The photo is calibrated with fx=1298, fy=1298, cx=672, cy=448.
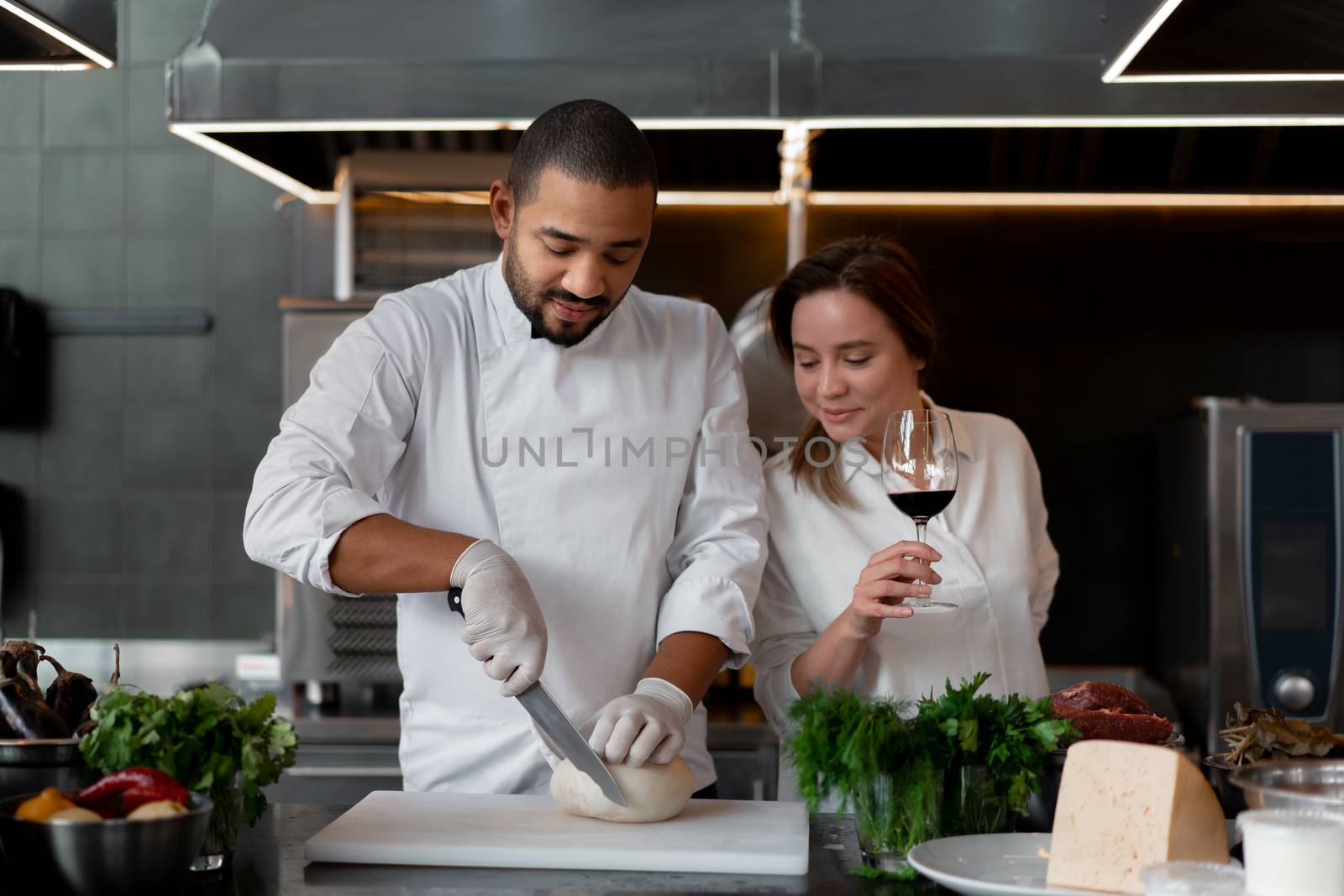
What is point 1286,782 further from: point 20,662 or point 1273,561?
point 1273,561

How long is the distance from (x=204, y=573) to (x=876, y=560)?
2.43 m

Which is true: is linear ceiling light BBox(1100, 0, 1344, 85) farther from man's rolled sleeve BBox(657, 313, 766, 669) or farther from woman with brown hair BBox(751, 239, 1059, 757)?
man's rolled sleeve BBox(657, 313, 766, 669)

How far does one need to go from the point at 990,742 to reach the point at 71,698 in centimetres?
87

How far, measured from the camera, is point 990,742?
3.92ft

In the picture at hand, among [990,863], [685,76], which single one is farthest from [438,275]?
[990,863]

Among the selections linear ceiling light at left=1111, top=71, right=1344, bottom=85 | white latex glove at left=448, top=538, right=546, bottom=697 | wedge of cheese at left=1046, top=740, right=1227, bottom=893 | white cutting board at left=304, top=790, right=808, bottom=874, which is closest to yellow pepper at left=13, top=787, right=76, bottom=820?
white cutting board at left=304, top=790, right=808, bottom=874

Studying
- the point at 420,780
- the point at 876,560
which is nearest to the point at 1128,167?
the point at 876,560

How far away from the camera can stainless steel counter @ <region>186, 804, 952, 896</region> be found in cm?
116

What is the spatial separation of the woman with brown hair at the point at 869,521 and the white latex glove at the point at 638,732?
32 cm

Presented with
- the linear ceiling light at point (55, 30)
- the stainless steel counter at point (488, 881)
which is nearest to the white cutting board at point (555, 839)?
the stainless steel counter at point (488, 881)

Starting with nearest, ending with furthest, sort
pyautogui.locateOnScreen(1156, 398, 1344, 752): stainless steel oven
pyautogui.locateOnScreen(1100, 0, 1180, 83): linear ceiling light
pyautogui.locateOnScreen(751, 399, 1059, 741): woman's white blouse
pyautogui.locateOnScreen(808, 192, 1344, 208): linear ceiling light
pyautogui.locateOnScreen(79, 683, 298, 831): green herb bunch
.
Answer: pyautogui.locateOnScreen(79, 683, 298, 831): green herb bunch → pyautogui.locateOnScreen(1100, 0, 1180, 83): linear ceiling light → pyautogui.locateOnScreen(751, 399, 1059, 741): woman's white blouse → pyautogui.locateOnScreen(1156, 398, 1344, 752): stainless steel oven → pyautogui.locateOnScreen(808, 192, 1344, 208): linear ceiling light

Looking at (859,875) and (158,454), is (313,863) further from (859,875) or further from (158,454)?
(158,454)

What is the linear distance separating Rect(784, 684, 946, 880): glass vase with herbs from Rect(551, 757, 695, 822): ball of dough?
20cm

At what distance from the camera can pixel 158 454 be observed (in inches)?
135
